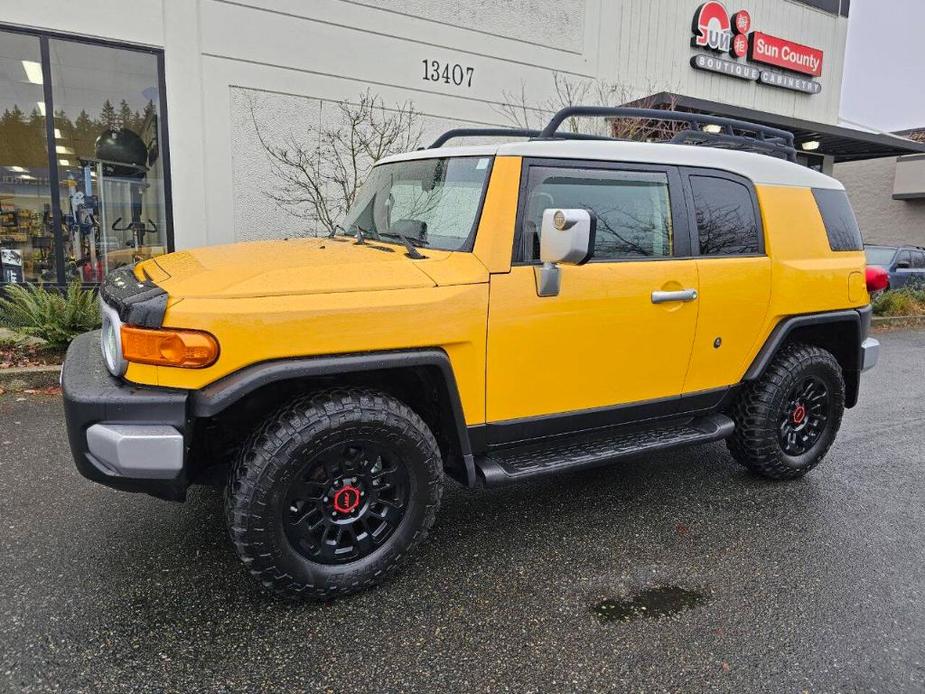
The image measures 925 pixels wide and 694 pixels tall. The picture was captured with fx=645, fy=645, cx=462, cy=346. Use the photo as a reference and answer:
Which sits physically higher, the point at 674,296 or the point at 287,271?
the point at 287,271

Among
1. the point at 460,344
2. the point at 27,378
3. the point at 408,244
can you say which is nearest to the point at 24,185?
the point at 27,378

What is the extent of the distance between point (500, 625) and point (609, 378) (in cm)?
129

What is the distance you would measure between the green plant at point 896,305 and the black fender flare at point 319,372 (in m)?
11.9

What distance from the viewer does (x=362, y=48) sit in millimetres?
9469

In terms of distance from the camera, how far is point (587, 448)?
3.30 metres

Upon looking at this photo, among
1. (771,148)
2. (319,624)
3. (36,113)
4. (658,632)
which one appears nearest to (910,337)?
(771,148)

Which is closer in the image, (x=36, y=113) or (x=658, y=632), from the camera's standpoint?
(x=658, y=632)

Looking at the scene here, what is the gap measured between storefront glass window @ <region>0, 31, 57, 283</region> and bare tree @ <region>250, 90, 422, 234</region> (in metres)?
2.67

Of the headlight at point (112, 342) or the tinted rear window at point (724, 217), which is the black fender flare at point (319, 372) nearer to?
the headlight at point (112, 342)

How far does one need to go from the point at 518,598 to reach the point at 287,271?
1678 mm

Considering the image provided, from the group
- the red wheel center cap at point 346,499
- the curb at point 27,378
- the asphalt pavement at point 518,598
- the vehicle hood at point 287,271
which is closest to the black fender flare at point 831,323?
the asphalt pavement at point 518,598

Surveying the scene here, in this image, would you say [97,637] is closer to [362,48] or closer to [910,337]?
[362,48]

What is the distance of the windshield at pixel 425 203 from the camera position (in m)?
2.99

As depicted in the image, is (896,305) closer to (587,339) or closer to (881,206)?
(587,339)
